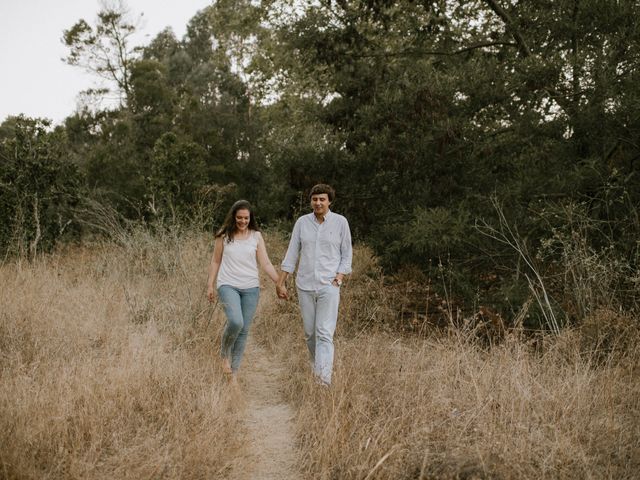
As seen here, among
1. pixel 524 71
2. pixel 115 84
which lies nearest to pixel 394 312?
pixel 524 71

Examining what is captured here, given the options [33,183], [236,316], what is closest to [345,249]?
[236,316]

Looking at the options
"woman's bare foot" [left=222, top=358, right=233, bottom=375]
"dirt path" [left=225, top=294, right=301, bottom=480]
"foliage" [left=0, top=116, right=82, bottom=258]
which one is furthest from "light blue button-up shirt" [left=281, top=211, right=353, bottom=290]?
"foliage" [left=0, top=116, right=82, bottom=258]

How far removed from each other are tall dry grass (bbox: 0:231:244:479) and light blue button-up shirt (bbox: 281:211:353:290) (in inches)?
48.1

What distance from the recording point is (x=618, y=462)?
3.32m

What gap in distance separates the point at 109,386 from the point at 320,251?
80.8 inches

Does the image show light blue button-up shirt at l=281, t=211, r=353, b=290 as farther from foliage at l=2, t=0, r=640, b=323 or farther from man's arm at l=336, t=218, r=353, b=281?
foliage at l=2, t=0, r=640, b=323

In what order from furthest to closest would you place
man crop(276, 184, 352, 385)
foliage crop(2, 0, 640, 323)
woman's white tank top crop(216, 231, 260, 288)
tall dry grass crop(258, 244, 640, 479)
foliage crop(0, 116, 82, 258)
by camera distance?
foliage crop(0, 116, 82, 258) → foliage crop(2, 0, 640, 323) → woman's white tank top crop(216, 231, 260, 288) → man crop(276, 184, 352, 385) → tall dry grass crop(258, 244, 640, 479)

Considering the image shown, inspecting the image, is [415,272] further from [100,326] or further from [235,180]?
[235,180]

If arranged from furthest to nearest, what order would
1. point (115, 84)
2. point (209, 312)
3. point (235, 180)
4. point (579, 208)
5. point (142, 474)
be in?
1. point (115, 84)
2. point (235, 180)
3. point (579, 208)
4. point (209, 312)
5. point (142, 474)

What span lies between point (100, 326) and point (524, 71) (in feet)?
21.0

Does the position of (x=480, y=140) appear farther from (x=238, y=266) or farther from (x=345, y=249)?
(x=238, y=266)

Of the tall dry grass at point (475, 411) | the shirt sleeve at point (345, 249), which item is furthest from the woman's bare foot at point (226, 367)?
the shirt sleeve at point (345, 249)

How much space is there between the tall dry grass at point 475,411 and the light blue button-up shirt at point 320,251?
852 mm

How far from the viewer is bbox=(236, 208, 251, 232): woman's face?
4.89 m
